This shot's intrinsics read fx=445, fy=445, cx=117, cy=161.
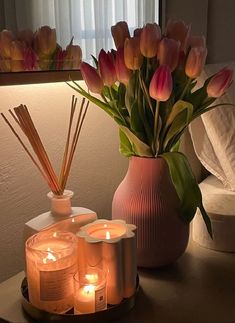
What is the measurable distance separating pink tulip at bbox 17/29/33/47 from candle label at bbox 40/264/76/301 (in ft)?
1.46

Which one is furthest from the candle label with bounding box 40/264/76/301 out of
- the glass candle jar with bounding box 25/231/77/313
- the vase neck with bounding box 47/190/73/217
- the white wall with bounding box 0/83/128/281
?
the white wall with bounding box 0/83/128/281

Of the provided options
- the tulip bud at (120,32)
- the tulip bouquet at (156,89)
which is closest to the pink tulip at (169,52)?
the tulip bouquet at (156,89)

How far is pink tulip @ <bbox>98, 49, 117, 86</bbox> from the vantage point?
82 cm

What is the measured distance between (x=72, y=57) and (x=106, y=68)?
7.0 inches

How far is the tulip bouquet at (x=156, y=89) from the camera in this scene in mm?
800

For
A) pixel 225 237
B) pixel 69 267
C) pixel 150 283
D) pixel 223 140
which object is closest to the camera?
pixel 69 267

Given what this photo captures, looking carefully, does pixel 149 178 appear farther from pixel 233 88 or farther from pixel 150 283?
pixel 233 88

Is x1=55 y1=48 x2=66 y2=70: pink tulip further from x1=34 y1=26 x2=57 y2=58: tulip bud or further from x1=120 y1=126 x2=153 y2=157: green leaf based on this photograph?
x1=120 y1=126 x2=153 y2=157: green leaf

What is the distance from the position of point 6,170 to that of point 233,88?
25.4 inches

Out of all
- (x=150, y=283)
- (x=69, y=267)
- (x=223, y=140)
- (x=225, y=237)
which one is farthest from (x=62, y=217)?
(x=223, y=140)

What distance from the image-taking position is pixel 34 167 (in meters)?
0.96

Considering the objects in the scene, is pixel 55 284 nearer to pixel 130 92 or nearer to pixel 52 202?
pixel 52 202

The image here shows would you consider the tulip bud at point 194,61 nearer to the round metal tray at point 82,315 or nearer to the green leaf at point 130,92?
the green leaf at point 130,92

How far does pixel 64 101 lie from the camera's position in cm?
100
